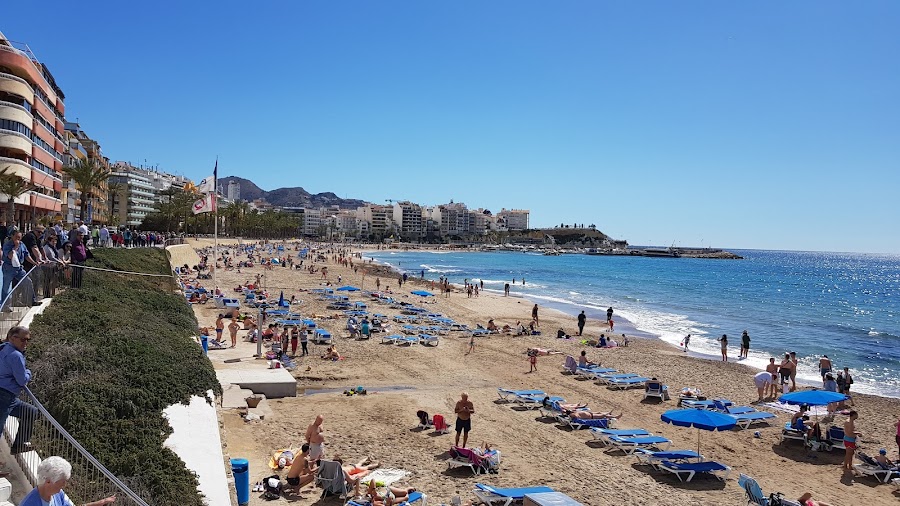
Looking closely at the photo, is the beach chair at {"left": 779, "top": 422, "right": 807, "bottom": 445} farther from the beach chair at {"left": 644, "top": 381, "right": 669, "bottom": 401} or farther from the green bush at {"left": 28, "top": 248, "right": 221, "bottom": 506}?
the green bush at {"left": 28, "top": 248, "right": 221, "bottom": 506}

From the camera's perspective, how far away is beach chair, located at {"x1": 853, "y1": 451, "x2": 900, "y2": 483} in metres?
12.1

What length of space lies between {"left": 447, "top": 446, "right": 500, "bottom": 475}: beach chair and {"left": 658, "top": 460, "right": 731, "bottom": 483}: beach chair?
11.4 ft

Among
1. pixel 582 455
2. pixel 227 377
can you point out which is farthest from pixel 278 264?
pixel 582 455

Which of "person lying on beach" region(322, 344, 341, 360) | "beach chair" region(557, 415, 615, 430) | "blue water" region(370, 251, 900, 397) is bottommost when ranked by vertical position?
"blue water" region(370, 251, 900, 397)

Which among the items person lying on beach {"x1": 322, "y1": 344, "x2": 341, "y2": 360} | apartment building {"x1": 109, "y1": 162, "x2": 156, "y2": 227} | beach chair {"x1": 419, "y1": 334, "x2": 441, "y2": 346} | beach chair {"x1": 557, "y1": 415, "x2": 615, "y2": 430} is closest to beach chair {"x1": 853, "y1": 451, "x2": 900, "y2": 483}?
beach chair {"x1": 557, "y1": 415, "x2": 615, "y2": 430}

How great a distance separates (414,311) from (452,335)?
5.98m

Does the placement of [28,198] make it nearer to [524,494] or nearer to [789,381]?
[524,494]

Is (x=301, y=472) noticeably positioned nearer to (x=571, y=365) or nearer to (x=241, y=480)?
(x=241, y=480)

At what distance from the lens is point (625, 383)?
19.0 metres

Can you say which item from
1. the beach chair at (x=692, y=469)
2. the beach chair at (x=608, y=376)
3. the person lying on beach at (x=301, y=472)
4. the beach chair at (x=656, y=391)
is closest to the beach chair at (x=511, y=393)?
the beach chair at (x=656, y=391)

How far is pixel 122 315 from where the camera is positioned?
1294 centimetres

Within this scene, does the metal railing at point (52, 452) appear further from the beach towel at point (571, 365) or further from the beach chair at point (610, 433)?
the beach towel at point (571, 365)

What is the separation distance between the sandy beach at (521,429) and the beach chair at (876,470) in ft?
0.91

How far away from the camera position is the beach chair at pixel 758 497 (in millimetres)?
9836
